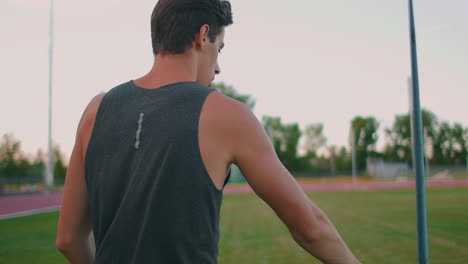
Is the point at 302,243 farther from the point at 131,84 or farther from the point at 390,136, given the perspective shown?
the point at 390,136

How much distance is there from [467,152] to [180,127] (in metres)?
96.6

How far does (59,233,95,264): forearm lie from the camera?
1110 millimetres

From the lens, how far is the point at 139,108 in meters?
0.97

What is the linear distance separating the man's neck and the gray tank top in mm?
31

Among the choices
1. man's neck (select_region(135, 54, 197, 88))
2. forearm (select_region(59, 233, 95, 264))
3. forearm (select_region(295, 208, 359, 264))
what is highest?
man's neck (select_region(135, 54, 197, 88))

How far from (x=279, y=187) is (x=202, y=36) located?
15.8 inches

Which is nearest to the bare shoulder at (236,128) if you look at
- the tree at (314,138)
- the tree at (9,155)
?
the tree at (9,155)

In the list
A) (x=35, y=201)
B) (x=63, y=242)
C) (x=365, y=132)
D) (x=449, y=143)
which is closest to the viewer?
(x=63, y=242)

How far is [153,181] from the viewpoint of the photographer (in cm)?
90

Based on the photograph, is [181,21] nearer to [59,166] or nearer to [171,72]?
[171,72]

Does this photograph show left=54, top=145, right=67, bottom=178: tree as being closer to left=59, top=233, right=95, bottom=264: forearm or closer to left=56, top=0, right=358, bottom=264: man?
left=59, top=233, right=95, bottom=264: forearm

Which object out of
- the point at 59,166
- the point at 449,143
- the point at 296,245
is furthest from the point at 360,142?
the point at 296,245

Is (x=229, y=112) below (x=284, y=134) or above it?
below

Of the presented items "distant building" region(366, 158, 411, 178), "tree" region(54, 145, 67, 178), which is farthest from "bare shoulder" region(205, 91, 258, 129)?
"distant building" region(366, 158, 411, 178)
